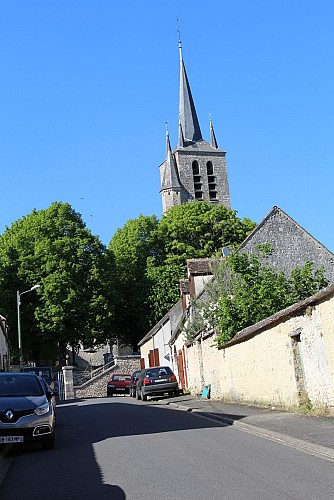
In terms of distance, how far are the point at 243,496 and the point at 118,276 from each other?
50.3 m

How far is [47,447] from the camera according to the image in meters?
12.5

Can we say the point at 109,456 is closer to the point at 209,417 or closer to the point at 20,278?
the point at 209,417

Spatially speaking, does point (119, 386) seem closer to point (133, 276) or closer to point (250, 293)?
point (133, 276)

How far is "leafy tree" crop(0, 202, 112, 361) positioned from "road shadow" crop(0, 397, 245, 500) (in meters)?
29.0

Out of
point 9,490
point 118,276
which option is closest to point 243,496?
point 9,490

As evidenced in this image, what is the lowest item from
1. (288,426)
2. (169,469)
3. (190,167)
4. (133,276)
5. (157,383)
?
(169,469)

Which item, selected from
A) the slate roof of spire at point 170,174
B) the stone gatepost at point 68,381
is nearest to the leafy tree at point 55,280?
the stone gatepost at point 68,381

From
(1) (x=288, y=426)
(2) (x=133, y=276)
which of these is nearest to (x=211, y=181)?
(2) (x=133, y=276)

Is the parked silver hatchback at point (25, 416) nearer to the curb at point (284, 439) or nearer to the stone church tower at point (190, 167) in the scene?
the curb at point (284, 439)

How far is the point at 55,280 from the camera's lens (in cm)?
4697

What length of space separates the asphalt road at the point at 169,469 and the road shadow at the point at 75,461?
2 cm

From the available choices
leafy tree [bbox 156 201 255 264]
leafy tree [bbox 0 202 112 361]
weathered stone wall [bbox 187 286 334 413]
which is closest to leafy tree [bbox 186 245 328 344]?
weathered stone wall [bbox 187 286 334 413]

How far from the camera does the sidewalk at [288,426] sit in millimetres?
9961

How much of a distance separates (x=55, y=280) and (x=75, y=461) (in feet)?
122
